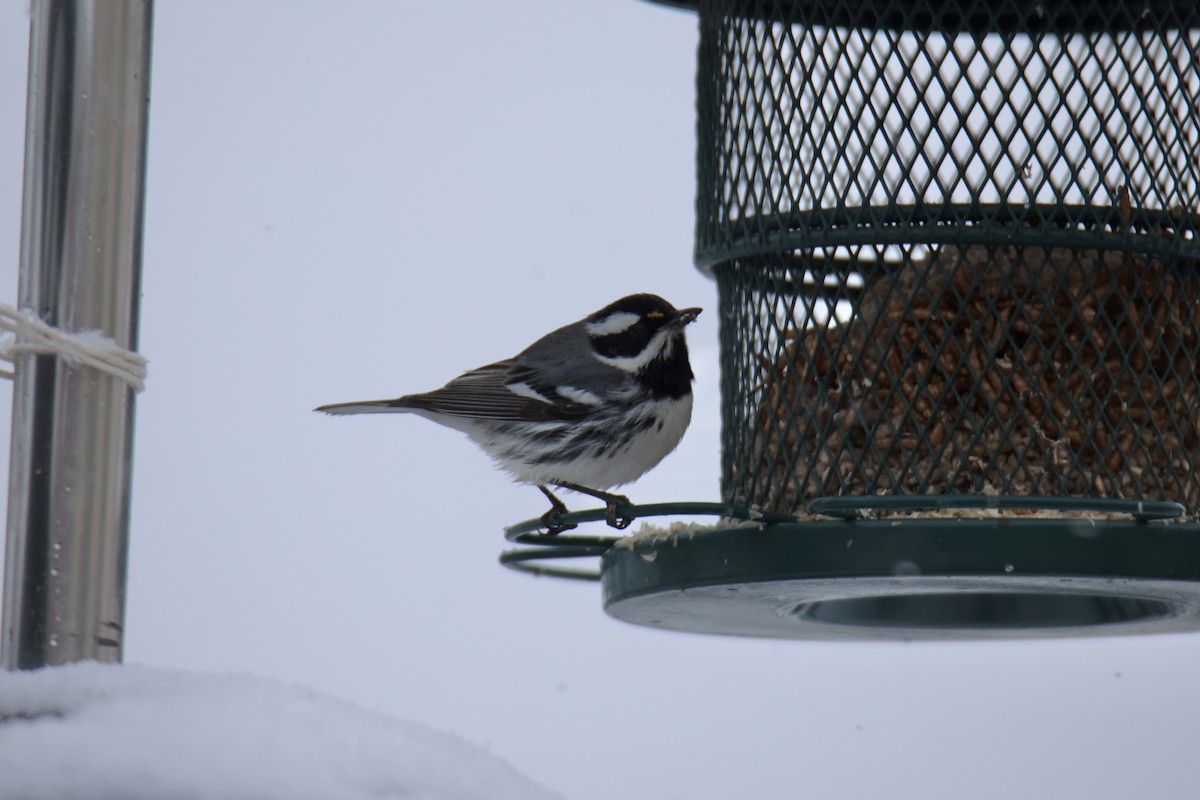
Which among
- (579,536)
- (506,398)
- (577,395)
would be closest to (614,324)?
(577,395)

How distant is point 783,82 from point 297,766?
8.27ft

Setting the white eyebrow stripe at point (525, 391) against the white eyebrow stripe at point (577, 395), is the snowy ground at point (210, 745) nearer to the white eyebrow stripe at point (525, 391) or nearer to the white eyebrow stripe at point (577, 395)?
the white eyebrow stripe at point (577, 395)

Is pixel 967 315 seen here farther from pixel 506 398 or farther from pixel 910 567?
pixel 506 398

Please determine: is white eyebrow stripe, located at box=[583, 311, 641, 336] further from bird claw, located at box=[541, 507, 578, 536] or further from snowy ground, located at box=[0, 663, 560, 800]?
snowy ground, located at box=[0, 663, 560, 800]

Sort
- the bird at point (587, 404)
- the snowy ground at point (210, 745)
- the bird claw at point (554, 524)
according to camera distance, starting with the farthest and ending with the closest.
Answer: the bird at point (587, 404), the bird claw at point (554, 524), the snowy ground at point (210, 745)

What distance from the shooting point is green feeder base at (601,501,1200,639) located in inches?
136

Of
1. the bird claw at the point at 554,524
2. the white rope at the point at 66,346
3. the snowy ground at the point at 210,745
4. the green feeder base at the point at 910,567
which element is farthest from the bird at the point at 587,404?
the snowy ground at the point at 210,745

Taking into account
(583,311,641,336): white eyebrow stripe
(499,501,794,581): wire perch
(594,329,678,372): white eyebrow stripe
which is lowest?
(499,501,794,581): wire perch

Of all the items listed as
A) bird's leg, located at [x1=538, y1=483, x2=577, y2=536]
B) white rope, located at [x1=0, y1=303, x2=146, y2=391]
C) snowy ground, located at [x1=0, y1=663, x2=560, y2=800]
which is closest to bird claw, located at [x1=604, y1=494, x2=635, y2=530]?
bird's leg, located at [x1=538, y1=483, x2=577, y2=536]

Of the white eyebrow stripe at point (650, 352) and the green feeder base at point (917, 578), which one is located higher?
the white eyebrow stripe at point (650, 352)

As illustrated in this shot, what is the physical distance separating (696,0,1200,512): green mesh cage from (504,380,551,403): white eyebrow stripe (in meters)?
0.90

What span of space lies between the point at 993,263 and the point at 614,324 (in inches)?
52.7

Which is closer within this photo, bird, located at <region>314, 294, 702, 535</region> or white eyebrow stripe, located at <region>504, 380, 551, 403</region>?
bird, located at <region>314, 294, 702, 535</region>

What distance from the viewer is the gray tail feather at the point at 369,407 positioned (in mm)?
4609
